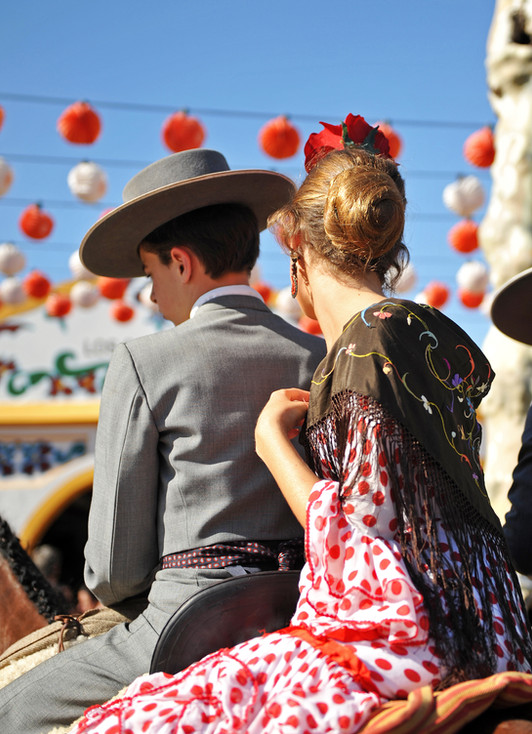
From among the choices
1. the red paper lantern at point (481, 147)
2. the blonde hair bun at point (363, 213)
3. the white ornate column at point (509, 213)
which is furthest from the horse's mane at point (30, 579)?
the red paper lantern at point (481, 147)

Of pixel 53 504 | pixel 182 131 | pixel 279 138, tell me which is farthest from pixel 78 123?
pixel 53 504

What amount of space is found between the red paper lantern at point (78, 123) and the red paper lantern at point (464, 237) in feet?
13.1

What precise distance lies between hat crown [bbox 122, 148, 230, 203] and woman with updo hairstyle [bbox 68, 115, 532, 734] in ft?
2.29

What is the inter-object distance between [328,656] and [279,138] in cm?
717

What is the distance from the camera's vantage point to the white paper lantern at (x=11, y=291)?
10.1m

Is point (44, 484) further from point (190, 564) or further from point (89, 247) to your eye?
point (190, 564)

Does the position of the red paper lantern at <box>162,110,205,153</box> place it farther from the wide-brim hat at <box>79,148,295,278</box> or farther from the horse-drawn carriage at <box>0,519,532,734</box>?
the horse-drawn carriage at <box>0,519,532,734</box>

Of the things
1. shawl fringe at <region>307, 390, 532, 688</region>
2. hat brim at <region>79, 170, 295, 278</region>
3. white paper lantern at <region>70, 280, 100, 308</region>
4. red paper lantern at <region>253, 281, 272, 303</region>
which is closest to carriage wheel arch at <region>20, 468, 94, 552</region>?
white paper lantern at <region>70, 280, 100, 308</region>

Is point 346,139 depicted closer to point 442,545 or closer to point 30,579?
point 442,545

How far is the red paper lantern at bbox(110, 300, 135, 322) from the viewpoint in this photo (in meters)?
10.7

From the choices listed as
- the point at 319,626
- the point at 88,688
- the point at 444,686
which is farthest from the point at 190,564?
the point at 444,686

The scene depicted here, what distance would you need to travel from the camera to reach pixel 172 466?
1.87 metres

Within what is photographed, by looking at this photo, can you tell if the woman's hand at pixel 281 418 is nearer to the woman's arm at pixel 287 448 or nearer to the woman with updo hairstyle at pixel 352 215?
the woman's arm at pixel 287 448

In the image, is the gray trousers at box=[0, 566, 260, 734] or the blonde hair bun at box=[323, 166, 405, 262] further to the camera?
the gray trousers at box=[0, 566, 260, 734]
